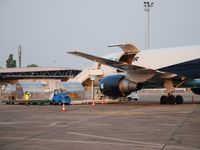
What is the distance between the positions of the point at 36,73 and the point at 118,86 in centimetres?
8011

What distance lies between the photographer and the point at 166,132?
13.5 m

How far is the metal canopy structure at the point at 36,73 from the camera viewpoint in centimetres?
10550

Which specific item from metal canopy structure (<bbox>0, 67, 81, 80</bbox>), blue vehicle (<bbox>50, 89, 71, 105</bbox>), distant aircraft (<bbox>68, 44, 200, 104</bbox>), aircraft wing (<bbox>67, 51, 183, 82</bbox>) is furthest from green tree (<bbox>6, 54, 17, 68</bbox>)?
aircraft wing (<bbox>67, 51, 183, 82</bbox>)

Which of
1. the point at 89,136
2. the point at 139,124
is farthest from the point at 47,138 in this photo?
the point at 139,124

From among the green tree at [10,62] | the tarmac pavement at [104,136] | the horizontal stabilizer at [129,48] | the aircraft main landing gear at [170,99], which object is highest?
the green tree at [10,62]

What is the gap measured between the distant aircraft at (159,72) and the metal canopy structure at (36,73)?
72169 mm

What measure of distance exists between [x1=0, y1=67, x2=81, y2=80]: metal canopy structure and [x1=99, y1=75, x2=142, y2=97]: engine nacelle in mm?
71704

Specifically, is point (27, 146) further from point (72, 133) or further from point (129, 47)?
point (129, 47)

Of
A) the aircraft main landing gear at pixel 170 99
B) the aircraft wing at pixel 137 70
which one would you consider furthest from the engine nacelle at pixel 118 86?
the aircraft main landing gear at pixel 170 99

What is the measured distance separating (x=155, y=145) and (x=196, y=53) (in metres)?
21.2

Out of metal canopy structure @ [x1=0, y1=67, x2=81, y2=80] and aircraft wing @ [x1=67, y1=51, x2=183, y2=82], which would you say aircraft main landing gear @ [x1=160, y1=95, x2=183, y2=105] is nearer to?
aircraft wing @ [x1=67, y1=51, x2=183, y2=82]

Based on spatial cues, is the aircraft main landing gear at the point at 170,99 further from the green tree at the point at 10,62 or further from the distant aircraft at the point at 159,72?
the green tree at the point at 10,62

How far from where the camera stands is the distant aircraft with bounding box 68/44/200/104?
30.5 metres

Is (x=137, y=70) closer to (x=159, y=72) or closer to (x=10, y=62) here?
(x=159, y=72)
